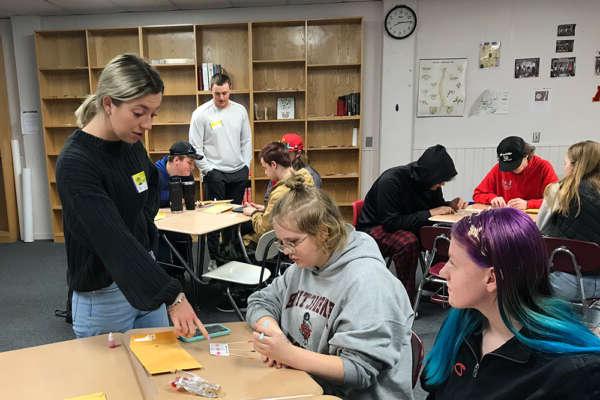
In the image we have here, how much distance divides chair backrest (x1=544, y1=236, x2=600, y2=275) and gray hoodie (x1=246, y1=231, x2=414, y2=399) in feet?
5.04

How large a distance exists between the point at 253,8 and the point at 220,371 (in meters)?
5.04

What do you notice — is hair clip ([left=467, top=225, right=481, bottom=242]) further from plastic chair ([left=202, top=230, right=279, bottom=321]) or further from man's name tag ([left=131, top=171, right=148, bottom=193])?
plastic chair ([left=202, top=230, right=279, bottom=321])

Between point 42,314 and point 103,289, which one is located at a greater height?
point 103,289

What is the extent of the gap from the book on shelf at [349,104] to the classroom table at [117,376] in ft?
14.4

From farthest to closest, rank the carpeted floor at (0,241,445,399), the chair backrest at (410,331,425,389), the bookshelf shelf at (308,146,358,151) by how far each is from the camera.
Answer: the bookshelf shelf at (308,146,358,151)
the carpeted floor at (0,241,445,399)
the chair backrest at (410,331,425,389)

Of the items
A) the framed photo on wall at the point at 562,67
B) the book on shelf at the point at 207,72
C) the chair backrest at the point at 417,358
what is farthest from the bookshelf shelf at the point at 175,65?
the chair backrest at the point at 417,358

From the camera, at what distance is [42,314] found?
354cm

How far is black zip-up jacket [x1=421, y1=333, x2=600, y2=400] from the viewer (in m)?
0.84

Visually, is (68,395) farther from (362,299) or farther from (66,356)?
(362,299)

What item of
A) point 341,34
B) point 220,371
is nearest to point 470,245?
point 220,371

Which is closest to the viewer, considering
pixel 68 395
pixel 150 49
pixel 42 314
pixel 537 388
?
pixel 537 388

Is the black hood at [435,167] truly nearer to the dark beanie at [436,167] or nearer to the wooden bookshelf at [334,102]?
the dark beanie at [436,167]

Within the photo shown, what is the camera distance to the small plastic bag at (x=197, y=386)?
1.07 m

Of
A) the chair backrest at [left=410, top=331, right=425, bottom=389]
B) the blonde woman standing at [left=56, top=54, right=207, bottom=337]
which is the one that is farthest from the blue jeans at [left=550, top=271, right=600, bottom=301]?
the blonde woman standing at [left=56, top=54, right=207, bottom=337]
